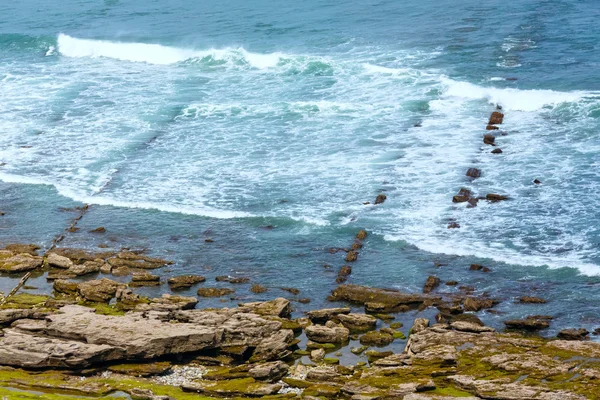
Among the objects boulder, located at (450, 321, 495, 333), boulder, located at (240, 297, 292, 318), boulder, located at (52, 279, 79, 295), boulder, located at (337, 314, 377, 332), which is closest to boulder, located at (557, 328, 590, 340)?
boulder, located at (450, 321, 495, 333)

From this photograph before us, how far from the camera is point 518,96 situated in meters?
70.8

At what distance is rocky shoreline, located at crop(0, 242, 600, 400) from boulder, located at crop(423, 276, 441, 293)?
0.06 m

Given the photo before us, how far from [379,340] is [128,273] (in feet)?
48.9

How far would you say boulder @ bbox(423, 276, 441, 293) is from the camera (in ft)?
144

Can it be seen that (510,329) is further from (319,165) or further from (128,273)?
(319,165)

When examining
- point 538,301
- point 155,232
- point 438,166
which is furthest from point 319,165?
point 538,301

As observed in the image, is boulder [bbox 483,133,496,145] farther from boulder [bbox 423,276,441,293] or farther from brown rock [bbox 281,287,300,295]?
brown rock [bbox 281,287,300,295]

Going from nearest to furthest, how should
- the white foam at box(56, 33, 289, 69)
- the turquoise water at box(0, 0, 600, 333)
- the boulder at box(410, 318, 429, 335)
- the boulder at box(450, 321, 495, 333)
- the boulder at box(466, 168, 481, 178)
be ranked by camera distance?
the boulder at box(450, 321, 495, 333) < the boulder at box(410, 318, 429, 335) < the turquoise water at box(0, 0, 600, 333) < the boulder at box(466, 168, 481, 178) < the white foam at box(56, 33, 289, 69)

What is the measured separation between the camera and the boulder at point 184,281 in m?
45.8

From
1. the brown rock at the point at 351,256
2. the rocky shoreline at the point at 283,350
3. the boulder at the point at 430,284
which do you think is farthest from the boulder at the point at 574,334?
the brown rock at the point at 351,256

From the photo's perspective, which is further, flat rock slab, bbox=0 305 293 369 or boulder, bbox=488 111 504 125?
boulder, bbox=488 111 504 125

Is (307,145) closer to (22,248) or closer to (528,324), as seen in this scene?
(22,248)

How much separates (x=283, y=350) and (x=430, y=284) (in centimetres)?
944

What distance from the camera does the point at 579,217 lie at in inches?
1991
